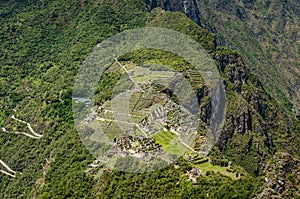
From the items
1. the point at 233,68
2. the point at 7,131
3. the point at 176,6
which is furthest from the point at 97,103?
the point at 176,6

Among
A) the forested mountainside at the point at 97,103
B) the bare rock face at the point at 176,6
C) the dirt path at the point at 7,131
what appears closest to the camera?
the forested mountainside at the point at 97,103

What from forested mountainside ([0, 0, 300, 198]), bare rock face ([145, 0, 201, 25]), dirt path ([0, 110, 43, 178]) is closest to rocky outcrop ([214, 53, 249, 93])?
forested mountainside ([0, 0, 300, 198])

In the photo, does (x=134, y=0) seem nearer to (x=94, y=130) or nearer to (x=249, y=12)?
(x=94, y=130)

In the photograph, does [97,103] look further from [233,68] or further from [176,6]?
[176,6]

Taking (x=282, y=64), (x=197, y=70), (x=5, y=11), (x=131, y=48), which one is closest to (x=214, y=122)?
(x=197, y=70)

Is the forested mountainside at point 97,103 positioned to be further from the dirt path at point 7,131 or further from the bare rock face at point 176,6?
the bare rock face at point 176,6

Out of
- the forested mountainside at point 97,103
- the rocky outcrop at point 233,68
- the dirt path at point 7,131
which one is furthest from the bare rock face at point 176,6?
the dirt path at point 7,131

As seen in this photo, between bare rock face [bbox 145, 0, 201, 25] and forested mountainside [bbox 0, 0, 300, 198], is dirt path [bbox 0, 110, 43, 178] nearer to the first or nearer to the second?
forested mountainside [bbox 0, 0, 300, 198]
